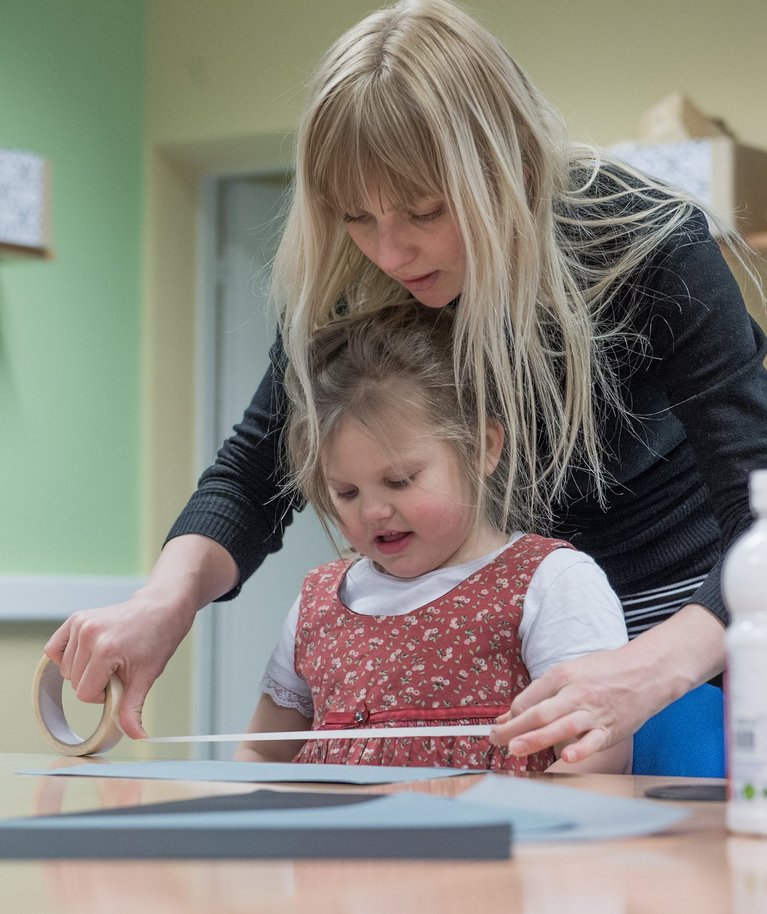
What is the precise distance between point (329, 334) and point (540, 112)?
0.33 meters

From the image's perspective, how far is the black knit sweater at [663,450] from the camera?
1329mm

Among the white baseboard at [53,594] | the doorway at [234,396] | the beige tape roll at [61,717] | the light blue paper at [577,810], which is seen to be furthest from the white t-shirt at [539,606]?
the doorway at [234,396]

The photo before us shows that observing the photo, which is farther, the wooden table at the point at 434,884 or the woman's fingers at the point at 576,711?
the woman's fingers at the point at 576,711

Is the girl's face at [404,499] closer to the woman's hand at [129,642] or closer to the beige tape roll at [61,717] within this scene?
the woman's hand at [129,642]

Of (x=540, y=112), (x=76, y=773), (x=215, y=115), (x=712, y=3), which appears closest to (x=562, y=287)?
(x=540, y=112)

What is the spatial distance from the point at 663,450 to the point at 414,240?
0.38m

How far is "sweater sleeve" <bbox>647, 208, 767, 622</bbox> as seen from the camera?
1.31 metres

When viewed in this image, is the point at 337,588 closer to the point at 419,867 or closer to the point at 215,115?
the point at 419,867

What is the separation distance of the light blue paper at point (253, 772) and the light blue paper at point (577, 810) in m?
0.18

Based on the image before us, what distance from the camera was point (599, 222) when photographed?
144 cm

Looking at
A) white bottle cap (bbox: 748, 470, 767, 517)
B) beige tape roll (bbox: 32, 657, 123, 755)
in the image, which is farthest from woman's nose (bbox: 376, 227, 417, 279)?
white bottle cap (bbox: 748, 470, 767, 517)

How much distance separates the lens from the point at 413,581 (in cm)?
146

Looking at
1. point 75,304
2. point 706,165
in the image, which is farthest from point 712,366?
point 75,304

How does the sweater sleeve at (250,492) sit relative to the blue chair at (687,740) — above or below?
above
